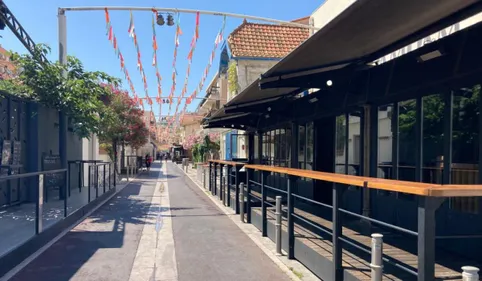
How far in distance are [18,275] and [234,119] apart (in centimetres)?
1030

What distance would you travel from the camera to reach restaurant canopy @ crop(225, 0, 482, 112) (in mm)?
4188

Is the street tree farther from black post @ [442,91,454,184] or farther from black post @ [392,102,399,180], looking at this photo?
black post @ [442,91,454,184]

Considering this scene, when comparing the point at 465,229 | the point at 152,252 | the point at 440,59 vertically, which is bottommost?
the point at 152,252

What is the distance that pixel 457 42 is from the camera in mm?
5137

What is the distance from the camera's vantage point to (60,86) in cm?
1104

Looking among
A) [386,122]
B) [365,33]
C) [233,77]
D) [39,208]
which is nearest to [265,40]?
[233,77]

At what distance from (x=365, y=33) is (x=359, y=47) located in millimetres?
694

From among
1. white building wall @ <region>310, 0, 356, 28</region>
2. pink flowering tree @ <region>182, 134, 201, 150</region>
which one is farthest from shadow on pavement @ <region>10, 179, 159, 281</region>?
pink flowering tree @ <region>182, 134, 201, 150</region>

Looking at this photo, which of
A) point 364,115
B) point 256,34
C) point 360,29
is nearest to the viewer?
point 360,29

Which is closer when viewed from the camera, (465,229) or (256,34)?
(465,229)

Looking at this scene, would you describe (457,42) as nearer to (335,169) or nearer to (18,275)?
(335,169)

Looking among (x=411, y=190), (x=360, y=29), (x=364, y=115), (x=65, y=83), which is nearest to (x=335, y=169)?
(x=364, y=115)

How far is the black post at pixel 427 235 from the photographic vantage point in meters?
2.81

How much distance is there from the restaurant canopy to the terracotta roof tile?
54.9 ft
